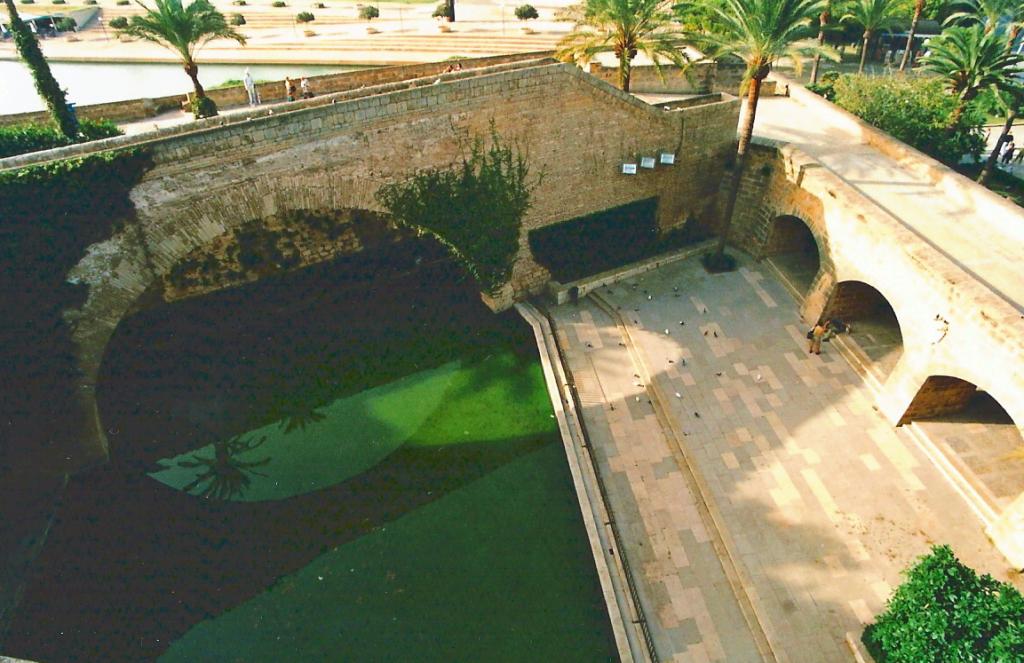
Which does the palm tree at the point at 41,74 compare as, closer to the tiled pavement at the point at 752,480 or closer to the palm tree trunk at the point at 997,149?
the tiled pavement at the point at 752,480

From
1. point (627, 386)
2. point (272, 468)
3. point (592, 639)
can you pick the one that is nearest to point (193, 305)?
point (272, 468)

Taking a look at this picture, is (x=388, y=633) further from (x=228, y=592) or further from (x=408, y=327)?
(x=408, y=327)

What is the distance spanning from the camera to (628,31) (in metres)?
18.4

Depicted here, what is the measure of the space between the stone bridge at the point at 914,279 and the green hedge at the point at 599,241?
3181 millimetres

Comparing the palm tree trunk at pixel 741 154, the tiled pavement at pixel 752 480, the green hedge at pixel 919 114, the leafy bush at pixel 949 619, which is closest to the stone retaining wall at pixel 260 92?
the palm tree trunk at pixel 741 154

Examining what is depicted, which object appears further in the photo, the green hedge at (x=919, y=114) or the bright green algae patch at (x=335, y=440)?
the green hedge at (x=919, y=114)

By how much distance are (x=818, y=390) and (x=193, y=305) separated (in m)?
17.6

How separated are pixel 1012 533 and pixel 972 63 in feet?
52.4

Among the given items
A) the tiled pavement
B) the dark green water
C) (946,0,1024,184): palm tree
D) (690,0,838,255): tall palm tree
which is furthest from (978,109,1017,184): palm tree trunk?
the dark green water

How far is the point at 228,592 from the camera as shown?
12086 millimetres

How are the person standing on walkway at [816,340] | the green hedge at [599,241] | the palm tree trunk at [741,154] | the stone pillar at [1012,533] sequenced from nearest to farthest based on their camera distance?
the stone pillar at [1012,533] → the person standing on walkway at [816,340] → the palm tree trunk at [741,154] → the green hedge at [599,241]

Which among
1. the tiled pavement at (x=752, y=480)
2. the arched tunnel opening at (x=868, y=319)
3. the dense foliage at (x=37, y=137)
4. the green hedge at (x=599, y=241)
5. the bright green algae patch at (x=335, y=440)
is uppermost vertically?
the dense foliage at (x=37, y=137)

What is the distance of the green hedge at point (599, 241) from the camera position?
19125mm

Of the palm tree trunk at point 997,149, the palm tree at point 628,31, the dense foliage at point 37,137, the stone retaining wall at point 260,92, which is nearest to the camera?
the dense foliage at point 37,137
